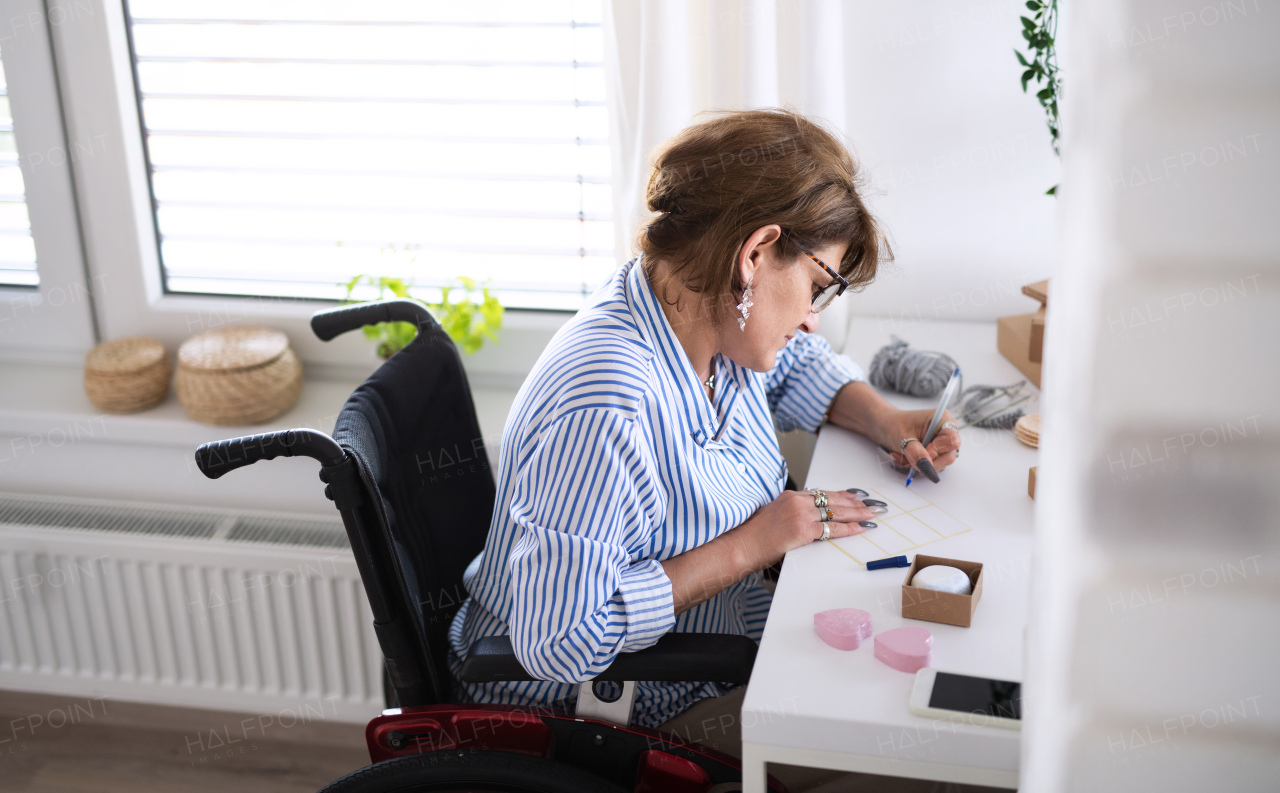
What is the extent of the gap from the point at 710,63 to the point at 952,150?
54 centimetres

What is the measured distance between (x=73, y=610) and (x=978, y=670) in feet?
5.98

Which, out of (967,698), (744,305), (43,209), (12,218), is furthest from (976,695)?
(12,218)

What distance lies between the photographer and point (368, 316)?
4.42 ft

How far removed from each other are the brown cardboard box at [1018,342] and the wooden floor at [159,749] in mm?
1500

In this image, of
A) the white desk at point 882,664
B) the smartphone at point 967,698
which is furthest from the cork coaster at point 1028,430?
the smartphone at point 967,698

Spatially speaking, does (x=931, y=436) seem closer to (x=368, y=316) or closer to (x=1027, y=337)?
(x=1027, y=337)

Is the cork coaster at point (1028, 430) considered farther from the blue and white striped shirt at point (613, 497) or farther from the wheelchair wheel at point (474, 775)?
the wheelchair wheel at point (474, 775)

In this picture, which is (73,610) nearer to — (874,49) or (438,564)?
(438,564)

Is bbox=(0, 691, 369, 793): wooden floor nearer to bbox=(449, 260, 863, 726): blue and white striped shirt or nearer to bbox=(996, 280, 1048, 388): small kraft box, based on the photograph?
bbox=(449, 260, 863, 726): blue and white striped shirt

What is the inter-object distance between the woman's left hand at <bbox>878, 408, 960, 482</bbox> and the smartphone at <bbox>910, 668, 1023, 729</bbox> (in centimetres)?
47

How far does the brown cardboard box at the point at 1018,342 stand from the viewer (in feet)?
5.31

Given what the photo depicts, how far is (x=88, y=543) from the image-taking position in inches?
73.6

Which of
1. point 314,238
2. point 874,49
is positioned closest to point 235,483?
point 314,238

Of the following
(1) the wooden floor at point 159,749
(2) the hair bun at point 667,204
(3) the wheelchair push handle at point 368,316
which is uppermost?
(2) the hair bun at point 667,204
